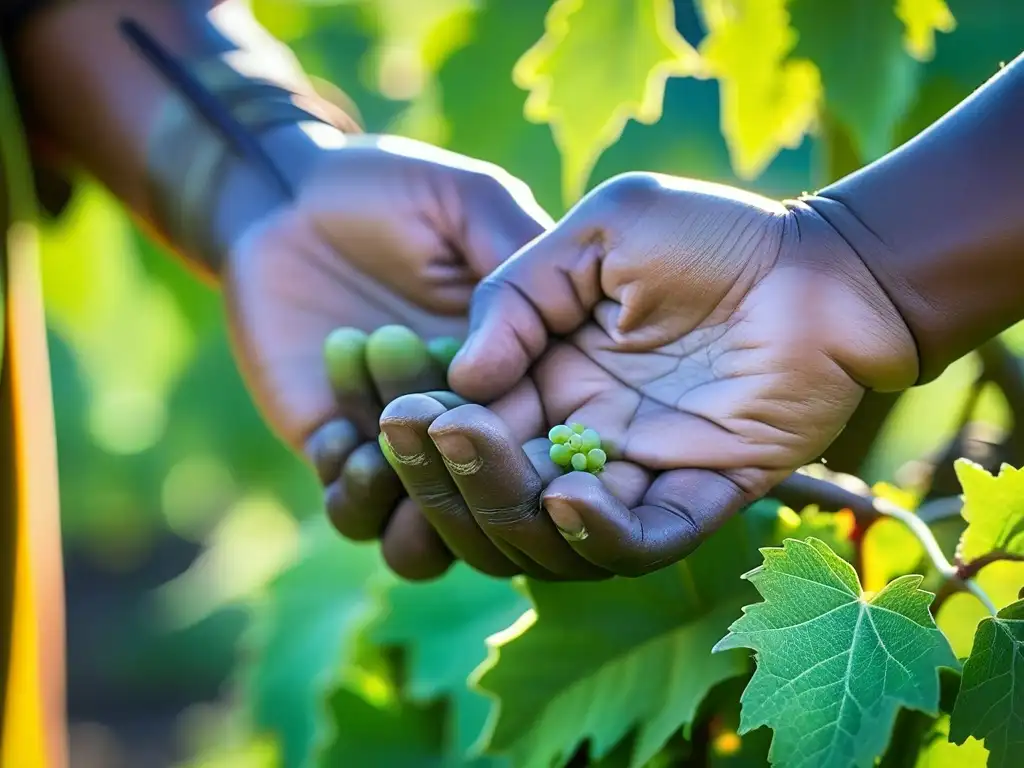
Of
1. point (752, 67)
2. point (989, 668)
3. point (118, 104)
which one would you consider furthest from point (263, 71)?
point (989, 668)

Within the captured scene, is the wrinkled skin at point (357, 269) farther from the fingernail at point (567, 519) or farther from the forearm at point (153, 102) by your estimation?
the fingernail at point (567, 519)

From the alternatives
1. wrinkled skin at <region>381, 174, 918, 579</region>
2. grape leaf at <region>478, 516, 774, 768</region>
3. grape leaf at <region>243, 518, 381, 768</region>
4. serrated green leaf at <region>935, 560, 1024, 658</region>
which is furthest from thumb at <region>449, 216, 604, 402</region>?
grape leaf at <region>243, 518, 381, 768</region>

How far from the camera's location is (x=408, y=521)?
61cm

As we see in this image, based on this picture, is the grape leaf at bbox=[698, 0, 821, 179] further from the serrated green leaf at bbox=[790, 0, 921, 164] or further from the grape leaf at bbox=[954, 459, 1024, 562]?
the grape leaf at bbox=[954, 459, 1024, 562]

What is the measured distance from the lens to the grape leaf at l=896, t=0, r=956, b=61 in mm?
675

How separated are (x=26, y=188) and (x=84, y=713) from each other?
2781mm

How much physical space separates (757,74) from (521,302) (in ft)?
0.93

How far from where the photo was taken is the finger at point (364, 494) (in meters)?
0.59

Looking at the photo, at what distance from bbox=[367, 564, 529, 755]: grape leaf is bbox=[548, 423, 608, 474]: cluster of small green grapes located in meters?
0.25

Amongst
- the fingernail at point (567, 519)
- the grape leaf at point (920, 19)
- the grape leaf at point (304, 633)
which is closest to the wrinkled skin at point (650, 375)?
the fingernail at point (567, 519)

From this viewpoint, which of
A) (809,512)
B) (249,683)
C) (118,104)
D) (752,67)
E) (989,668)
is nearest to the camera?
(989,668)

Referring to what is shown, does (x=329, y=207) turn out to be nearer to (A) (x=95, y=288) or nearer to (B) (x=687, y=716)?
(B) (x=687, y=716)

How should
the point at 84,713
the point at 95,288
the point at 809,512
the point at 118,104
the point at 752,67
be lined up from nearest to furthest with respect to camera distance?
the point at 809,512, the point at 752,67, the point at 118,104, the point at 95,288, the point at 84,713

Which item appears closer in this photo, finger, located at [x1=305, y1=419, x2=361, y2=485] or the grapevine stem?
the grapevine stem
